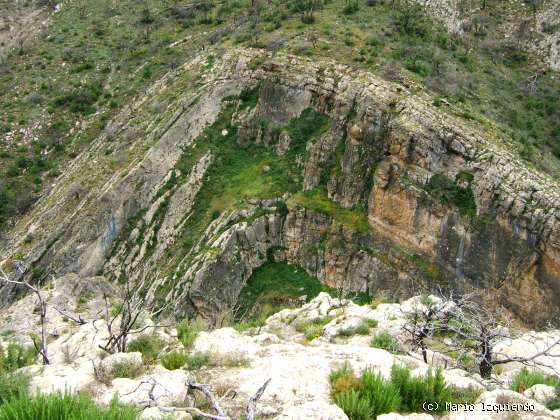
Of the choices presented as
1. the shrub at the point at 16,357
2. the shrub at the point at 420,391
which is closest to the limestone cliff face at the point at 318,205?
the shrub at the point at 16,357

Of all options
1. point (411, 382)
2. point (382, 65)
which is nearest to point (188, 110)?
point (382, 65)

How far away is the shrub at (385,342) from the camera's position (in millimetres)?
8805

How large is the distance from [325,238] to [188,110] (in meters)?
10.7

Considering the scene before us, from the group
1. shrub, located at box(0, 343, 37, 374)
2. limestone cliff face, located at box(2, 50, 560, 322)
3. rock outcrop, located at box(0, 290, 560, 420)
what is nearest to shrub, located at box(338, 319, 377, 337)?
rock outcrop, located at box(0, 290, 560, 420)

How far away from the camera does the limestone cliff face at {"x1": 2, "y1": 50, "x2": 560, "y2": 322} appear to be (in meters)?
18.8

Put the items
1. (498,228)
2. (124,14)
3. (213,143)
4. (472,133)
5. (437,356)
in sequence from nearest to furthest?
(437,356)
(498,228)
(472,133)
(213,143)
(124,14)

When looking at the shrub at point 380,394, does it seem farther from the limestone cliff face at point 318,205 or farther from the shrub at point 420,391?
the limestone cliff face at point 318,205

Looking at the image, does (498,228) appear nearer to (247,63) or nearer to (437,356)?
(437,356)

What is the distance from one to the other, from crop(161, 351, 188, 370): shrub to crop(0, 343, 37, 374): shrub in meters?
2.35

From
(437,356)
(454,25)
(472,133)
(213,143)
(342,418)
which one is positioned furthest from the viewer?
(454,25)

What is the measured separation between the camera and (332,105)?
23625 millimetres

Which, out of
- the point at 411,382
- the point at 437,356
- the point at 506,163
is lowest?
the point at 506,163

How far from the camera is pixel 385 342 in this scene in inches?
356

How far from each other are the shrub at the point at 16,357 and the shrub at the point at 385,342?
6146mm
